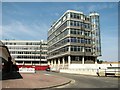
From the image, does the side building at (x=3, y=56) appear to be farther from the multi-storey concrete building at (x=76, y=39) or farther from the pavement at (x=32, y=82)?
the multi-storey concrete building at (x=76, y=39)

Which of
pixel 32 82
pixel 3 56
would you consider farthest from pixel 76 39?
pixel 32 82

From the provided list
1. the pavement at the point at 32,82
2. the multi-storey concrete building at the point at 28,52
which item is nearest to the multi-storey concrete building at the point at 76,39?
the multi-storey concrete building at the point at 28,52

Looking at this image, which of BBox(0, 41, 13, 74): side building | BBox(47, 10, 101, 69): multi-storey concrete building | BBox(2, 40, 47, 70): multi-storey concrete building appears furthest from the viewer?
BBox(2, 40, 47, 70): multi-storey concrete building

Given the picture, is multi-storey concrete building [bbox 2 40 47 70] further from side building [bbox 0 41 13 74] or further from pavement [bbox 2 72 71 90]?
pavement [bbox 2 72 71 90]

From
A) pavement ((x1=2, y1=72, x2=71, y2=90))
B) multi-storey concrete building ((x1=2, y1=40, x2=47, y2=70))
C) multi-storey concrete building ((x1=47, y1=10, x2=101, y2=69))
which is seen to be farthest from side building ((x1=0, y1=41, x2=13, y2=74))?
multi-storey concrete building ((x1=2, y1=40, x2=47, y2=70))

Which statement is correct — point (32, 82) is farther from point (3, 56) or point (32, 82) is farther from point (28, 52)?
point (28, 52)

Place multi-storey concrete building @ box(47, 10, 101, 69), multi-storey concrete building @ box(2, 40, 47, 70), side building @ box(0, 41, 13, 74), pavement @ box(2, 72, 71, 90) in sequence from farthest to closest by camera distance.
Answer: multi-storey concrete building @ box(2, 40, 47, 70) → multi-storey concrete building @ box(47, 10, 101, 69) → side building @ box(0, 41, 13, 74) → pavement @ box(2, 72, 71, 90)

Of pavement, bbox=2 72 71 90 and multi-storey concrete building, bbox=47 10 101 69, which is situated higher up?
multi-storey concrete building, bbox=47 10 101 69

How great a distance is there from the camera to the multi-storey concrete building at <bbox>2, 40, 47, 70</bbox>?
135875 mm

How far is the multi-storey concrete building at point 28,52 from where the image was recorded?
135875 millimetres

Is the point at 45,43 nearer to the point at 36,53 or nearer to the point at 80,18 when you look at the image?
the point at 36,53

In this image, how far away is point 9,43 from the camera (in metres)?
143

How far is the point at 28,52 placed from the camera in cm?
13875

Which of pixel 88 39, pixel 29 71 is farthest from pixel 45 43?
pixel 29 71
